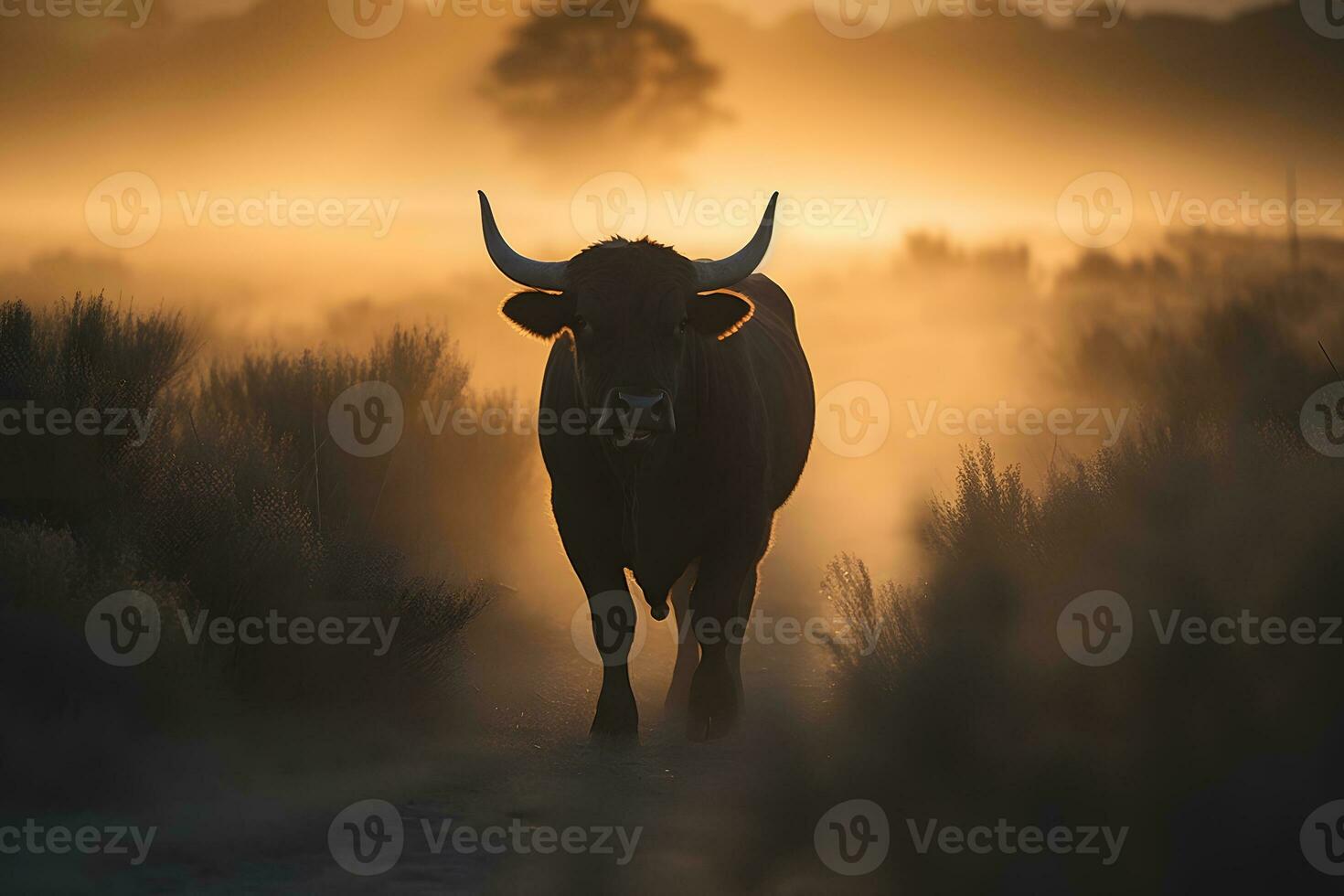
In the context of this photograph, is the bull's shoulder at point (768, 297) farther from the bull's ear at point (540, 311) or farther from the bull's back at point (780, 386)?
the bull's ear at point (540, 311)

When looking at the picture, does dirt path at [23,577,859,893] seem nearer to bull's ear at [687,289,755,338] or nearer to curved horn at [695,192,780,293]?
bull's ear at [687,289,755,338]

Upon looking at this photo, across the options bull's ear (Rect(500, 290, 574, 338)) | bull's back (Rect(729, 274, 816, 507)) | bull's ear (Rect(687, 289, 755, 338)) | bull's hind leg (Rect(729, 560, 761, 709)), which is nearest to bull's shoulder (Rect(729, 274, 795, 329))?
bull's back (Rect(729, 274, 816, 507))

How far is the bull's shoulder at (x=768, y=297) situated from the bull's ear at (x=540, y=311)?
2832 mm

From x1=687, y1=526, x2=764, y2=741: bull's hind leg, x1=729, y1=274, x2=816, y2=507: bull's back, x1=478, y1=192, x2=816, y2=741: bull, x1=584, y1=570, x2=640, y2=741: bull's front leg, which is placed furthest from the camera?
x1=729, y1=274, x2=816, y2=507: bull's back

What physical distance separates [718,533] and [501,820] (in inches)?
88.5

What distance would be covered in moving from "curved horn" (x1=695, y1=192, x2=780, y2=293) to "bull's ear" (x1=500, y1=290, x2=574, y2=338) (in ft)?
2.41

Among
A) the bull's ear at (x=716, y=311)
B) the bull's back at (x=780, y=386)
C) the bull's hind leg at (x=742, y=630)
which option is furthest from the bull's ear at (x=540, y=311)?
the bull's hind leg at (x=742, y=630)

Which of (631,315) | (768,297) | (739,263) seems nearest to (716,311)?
(739,263)

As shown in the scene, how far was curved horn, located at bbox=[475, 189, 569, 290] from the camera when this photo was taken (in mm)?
7707

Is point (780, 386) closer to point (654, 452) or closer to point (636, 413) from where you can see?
point (654, 452)

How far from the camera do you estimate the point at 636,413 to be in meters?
6.75

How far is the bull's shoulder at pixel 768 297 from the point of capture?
416 inches

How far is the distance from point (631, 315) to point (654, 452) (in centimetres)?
72

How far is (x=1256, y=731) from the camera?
16.5ft
